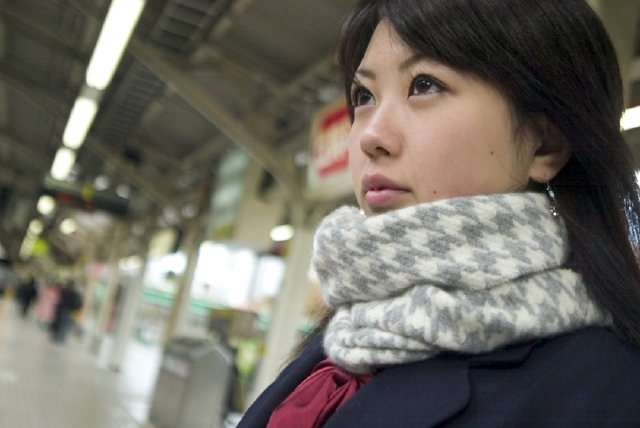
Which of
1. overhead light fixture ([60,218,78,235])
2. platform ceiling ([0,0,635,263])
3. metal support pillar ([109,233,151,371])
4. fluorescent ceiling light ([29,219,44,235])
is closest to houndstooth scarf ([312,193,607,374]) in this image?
platform ceiling ([0,0,635,263])

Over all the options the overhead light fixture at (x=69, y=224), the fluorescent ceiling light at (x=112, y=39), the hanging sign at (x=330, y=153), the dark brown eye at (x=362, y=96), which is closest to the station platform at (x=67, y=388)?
the fluorescent ceiling light at (x=112, y=39)

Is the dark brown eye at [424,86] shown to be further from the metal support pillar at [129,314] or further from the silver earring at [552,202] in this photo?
the metal support pillar at [129,314]

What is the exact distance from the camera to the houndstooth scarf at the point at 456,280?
2.49 ft

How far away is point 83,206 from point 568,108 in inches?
475

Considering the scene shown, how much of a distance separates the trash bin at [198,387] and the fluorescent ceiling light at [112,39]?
10.6 ft

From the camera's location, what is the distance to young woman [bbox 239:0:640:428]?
75 centimetres

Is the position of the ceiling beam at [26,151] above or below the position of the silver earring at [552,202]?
above

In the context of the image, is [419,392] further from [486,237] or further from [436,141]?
[436,141]

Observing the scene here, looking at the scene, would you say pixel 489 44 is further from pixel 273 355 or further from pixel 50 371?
pixel 50 371

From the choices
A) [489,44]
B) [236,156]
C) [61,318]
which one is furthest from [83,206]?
[489,44]

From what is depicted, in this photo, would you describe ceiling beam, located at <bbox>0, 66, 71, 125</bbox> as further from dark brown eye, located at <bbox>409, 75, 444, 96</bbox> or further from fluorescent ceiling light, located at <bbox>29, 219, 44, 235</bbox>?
fluorescent ceiling light, located at <bbox>29, 219, 44, 235</bbox>

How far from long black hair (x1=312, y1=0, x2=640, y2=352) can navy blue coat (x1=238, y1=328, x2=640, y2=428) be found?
97 mm

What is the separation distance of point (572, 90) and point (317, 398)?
62 centimetres

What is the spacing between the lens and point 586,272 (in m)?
0.83
